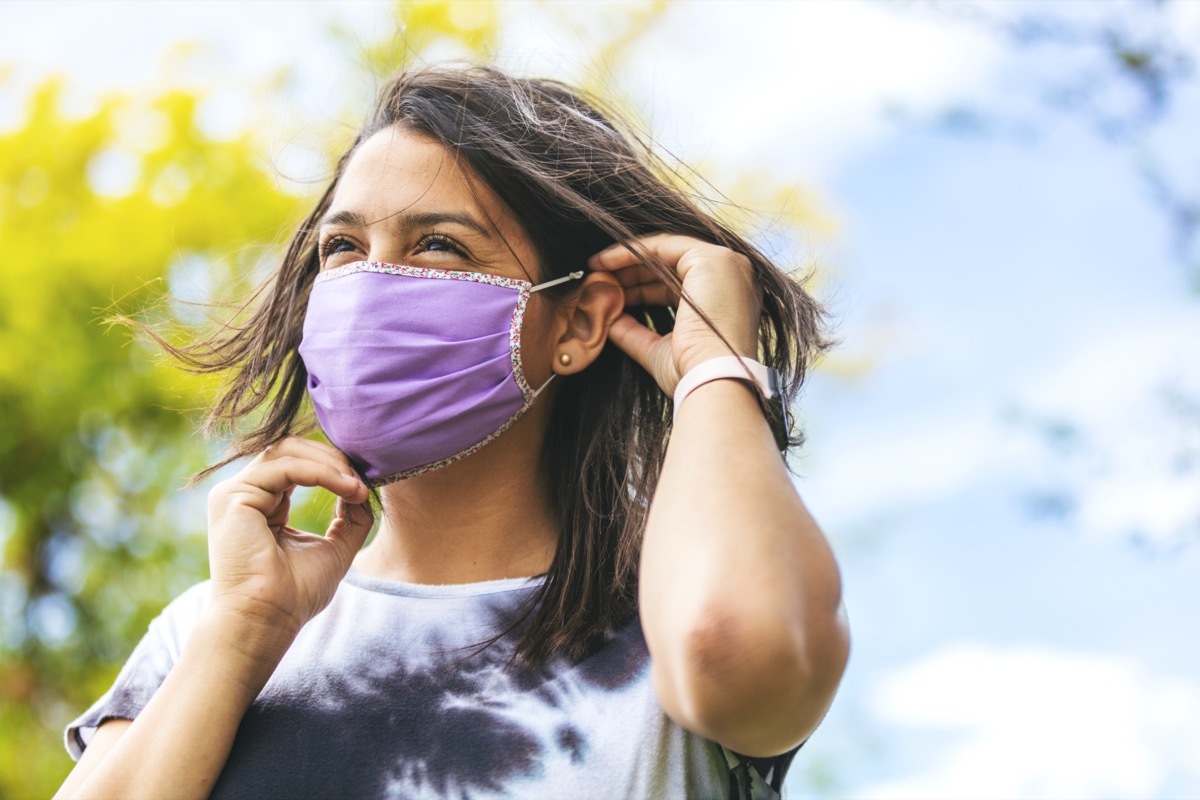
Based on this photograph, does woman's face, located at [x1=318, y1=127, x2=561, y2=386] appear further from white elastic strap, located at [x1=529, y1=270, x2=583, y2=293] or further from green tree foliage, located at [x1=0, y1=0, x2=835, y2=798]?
green tree foliage, located at [x1=0, y1=0, x2=835, y2=798]

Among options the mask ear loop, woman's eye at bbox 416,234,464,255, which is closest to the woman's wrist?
the mask ear loop

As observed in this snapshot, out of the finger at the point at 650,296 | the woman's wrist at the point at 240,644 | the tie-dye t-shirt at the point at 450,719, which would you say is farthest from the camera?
the finger at the point at 650,296

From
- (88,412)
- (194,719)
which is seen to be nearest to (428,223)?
(194,719)

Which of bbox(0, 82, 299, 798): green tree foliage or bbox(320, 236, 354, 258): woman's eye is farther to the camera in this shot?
bbox(0, 82, 299, 798): green tree foliage

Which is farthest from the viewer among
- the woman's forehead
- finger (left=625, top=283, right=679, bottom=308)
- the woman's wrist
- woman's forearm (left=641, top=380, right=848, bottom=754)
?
finger (left=625, top=283, right=679, bottom=308)

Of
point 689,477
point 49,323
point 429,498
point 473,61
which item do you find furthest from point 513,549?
point 49,323

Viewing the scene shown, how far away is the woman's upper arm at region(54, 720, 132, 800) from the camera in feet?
7.53

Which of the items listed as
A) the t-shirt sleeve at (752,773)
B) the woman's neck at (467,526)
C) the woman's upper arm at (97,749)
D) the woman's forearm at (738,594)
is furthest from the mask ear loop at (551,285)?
the woman's upper arm at (97,749)

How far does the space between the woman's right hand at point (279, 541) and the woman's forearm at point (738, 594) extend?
0.75 metres

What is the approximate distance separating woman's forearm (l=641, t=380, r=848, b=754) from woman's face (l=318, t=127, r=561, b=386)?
0.65 metres

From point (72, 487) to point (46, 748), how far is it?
1868 millimetres

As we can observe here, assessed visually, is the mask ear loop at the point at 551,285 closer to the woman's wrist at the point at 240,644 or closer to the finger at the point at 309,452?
the finger at the point at 309,452

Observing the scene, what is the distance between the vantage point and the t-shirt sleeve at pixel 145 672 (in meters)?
2.46

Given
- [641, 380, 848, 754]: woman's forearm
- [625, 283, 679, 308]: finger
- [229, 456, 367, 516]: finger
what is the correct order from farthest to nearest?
[625, 283, 679, 308]: finger, [229, 456, 367, 516]: finger, [641, 380, 848, 754]: woman's forearm
